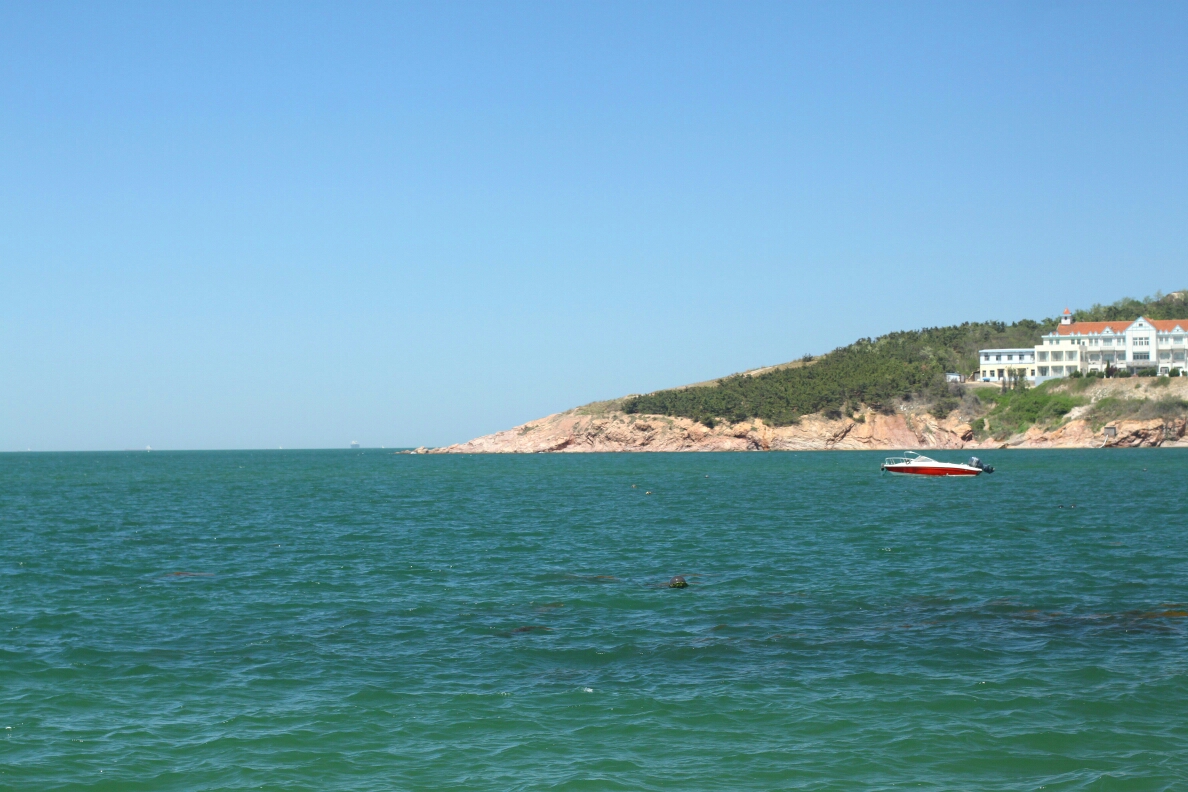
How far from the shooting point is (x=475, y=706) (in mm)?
18531

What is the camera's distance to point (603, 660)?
21891mm

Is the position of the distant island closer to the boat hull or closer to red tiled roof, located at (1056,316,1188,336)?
red tiled roof, located at (1056,316,1188,336)

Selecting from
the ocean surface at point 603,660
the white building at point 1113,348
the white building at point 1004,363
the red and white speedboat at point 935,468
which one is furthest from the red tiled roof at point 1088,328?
the ocean surface at point 603,660

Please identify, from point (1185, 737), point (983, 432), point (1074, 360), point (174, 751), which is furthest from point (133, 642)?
point (1074, 360)

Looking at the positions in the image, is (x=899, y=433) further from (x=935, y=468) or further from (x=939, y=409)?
(x=935, y=468)

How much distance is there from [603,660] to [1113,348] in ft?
572

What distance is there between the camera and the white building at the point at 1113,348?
168 meters

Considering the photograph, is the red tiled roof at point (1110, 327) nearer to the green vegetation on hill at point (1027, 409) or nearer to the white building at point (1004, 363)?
the white building at point (1004, 363)

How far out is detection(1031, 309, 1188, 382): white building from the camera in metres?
168

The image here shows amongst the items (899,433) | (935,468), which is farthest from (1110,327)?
(935,468)

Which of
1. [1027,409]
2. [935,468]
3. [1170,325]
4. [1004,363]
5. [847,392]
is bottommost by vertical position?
[935,468]

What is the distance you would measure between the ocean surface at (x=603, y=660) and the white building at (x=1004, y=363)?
13983 cm

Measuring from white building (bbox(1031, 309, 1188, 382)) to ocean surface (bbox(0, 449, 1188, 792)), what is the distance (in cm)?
13685

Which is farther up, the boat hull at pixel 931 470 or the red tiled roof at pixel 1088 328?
the red tiled roof at pixel 1088 328
